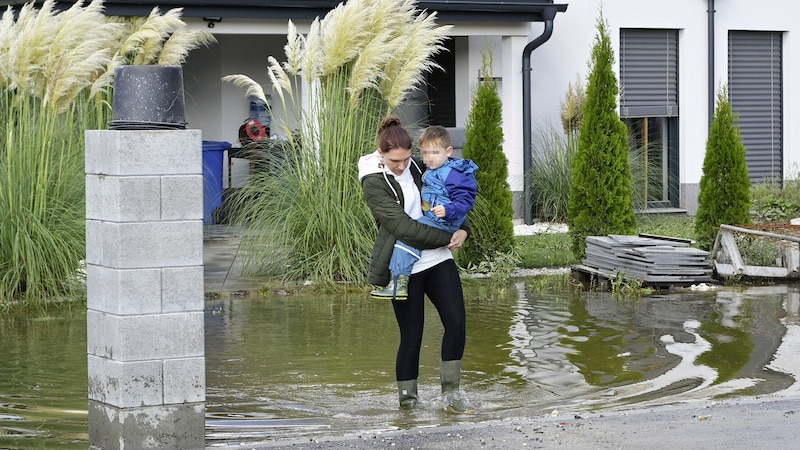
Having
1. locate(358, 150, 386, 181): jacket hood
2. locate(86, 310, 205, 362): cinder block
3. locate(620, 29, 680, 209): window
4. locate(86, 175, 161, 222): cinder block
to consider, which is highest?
locate(620, 29, 680, 209): window

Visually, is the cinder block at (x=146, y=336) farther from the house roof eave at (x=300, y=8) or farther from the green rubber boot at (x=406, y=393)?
the house roof eave at (x=300, y=8)

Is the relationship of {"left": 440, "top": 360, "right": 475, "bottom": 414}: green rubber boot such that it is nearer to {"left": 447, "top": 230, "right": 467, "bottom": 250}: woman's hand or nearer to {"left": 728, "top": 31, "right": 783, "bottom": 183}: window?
{"left": 447, "top": 230, "right": 467, "bottom": 250}: woman's hand

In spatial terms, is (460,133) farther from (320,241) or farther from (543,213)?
(320,241)

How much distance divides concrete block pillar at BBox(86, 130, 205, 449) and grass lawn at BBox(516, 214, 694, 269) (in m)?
7.33

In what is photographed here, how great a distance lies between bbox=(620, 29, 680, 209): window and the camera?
18594 millimetres

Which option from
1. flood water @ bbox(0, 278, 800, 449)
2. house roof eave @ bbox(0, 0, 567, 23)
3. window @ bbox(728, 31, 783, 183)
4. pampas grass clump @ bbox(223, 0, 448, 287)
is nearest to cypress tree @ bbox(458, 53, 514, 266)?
pampas grass clump @ bbox(223, 0, 448, 287)

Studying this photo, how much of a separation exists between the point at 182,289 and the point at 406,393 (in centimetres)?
164

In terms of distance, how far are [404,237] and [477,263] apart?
19.9ft

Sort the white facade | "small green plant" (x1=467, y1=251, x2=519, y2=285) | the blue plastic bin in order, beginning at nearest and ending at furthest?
"small green plant" (x1=467, y1=251, x2=519, y2=285)
the blue plastic bin
the white facade

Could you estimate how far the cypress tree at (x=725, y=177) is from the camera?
13.0 meters

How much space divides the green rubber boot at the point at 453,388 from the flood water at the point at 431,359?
0.29 feet

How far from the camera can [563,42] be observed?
18266mm

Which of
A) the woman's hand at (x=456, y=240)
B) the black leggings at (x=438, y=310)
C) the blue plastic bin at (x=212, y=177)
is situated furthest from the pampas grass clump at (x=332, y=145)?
the woman's hand at (x=456, y=240)

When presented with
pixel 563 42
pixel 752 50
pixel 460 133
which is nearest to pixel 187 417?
pixel 460 133
